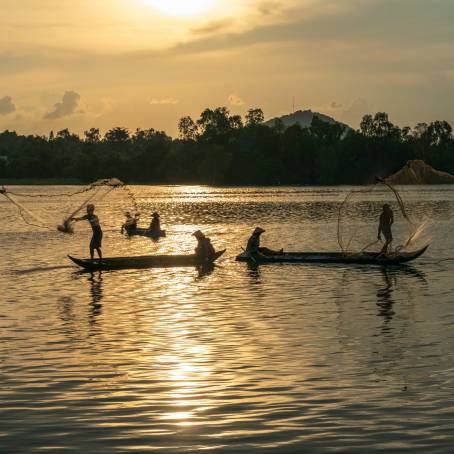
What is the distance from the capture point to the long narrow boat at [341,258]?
127 feet

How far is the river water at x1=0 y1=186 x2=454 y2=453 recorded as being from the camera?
13.9 meters

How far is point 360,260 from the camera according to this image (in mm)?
38906

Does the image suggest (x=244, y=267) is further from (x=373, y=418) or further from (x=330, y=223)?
(x=330, y=223)

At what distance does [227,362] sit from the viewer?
1883cm

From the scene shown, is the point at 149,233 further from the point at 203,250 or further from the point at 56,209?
the point at 56,209

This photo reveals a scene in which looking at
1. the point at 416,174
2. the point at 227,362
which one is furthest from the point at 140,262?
the point at 227,362

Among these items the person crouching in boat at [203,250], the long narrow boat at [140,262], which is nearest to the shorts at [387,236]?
the long narrow boat at [140,262]

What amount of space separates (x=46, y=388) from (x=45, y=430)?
2.69 metres

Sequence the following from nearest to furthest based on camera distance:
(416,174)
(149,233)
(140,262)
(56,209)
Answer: (140,262), (416,174), (149,233), (56,209)

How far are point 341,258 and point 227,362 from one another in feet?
69.8

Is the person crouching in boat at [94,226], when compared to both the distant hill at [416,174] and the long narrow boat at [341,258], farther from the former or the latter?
the distant hill at [416,174]

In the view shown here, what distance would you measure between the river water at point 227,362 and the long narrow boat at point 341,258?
7.53 feet

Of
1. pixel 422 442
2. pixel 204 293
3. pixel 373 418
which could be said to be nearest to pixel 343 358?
pixel 373 418

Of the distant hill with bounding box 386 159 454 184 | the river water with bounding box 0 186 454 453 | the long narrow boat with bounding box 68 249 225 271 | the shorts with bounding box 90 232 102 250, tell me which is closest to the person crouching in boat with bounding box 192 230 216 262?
the long narrow boat with bounding box 68 249 225 271
